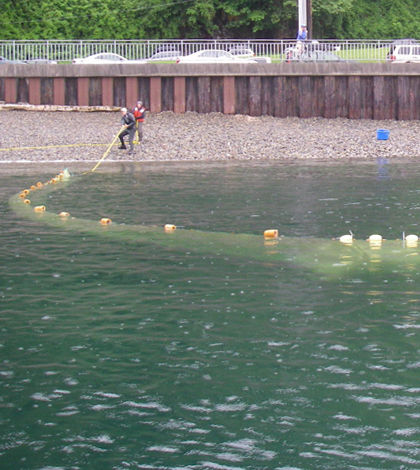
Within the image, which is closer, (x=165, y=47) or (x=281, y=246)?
(x=281, y=246)

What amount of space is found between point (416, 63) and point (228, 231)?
79.0ft

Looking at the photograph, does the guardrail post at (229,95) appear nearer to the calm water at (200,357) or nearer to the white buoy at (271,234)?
the calm water at (200,357)

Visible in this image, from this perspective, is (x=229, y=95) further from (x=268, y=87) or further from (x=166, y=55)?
(x=166, y=55)

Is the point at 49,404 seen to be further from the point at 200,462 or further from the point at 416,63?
the point at 416,63

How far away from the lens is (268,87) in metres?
38.9

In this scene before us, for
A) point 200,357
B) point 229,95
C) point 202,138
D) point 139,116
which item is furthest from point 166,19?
point 200,357

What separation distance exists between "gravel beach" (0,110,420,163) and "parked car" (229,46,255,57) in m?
5.77

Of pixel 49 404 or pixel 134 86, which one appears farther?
pixel 134 86

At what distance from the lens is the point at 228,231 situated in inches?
713

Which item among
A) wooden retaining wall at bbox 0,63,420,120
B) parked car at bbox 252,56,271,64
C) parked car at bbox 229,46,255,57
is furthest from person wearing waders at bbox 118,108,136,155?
parked car at bbox 229,46,255,57

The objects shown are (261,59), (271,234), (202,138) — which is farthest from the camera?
(261,59)

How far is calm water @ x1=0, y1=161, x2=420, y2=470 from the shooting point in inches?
309

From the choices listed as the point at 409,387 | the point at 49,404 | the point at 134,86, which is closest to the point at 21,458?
the point at 49,404

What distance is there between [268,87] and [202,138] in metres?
5.74
